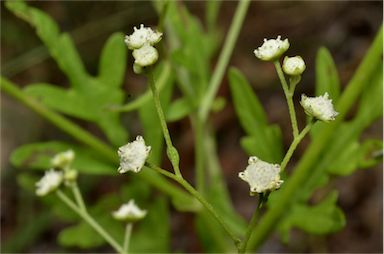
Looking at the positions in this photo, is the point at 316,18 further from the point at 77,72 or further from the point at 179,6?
the point at 77,72

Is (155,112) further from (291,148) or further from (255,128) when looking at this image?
(291,148)

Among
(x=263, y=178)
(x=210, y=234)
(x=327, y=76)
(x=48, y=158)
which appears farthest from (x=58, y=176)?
(x=327, y=76)

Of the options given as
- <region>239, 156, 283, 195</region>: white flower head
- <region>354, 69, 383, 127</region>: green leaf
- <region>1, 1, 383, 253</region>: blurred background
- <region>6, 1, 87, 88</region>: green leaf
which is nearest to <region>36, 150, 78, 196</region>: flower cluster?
<region>6, 1, 87, 88</region>: green leaf

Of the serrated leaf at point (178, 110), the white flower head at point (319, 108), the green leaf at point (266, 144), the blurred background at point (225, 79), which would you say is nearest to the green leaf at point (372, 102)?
the green leaf at point (266, 144)

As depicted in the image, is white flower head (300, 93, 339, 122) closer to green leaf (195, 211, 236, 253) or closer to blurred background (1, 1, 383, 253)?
green leaf (195, 211, 236, 253)

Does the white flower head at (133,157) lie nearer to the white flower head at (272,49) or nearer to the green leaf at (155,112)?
the white flower head at (272,49)
